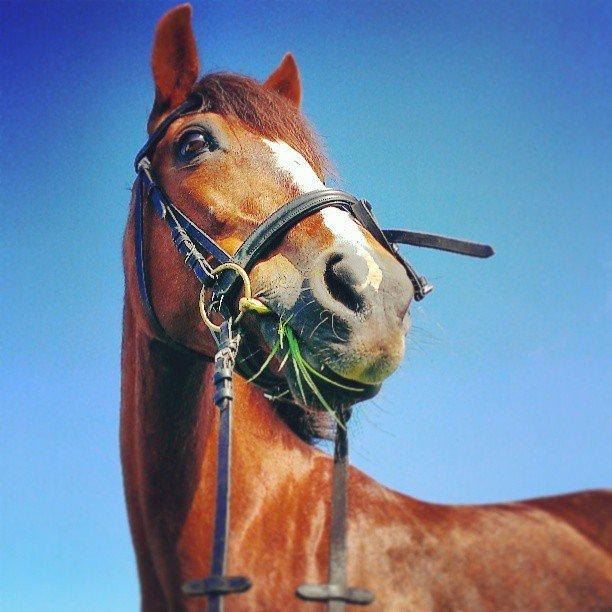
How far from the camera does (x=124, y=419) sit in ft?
10.9

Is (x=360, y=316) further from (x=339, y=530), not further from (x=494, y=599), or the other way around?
(x=494, y=599)

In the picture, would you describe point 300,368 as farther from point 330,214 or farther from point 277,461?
point 277,461

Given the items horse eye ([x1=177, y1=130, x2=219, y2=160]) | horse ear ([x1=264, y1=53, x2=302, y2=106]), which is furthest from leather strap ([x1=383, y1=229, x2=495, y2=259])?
horse ear ([x1=264, y1=53, x2=302, y2=106])

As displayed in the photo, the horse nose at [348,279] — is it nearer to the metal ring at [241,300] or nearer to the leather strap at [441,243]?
the metal ring at [241,300]

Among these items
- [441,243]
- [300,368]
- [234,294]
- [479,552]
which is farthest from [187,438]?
[441,243]

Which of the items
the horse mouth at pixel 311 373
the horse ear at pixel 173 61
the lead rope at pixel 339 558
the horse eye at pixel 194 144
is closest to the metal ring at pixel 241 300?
the horse mouth at pixel 311 373

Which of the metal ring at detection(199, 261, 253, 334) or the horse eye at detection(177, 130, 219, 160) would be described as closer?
the metal ring at detection(199, 261, 253, 334)

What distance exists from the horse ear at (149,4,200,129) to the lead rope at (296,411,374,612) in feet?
7.09

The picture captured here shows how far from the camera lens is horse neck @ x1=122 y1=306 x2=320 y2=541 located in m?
2.98

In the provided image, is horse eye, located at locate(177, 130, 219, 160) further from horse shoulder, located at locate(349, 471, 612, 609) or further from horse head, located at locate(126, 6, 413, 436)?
horse shoulder, located at locate(349, 471, 612, 609)

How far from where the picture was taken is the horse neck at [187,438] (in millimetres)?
2982

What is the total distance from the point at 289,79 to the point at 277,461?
2.57m

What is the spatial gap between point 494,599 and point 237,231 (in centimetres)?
189

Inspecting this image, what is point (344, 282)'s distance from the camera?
2.36 metres
